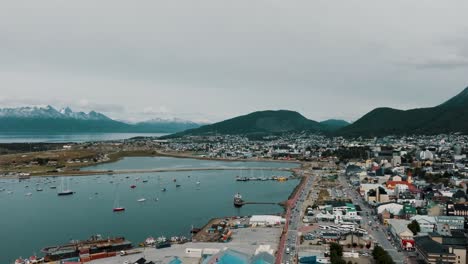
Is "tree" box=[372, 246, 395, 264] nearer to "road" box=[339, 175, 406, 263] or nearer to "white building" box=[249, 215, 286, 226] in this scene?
"road" box=[339, 175, 406, 263]

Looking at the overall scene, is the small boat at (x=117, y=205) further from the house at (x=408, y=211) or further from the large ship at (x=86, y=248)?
the house at (x=408, y=211)

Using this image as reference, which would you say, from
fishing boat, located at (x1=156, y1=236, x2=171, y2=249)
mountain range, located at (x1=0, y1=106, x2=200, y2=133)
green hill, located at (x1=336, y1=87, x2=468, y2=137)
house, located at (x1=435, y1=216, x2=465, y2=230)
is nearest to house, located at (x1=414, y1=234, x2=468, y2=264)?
house, located at (x1=435, y1=216, x2=465, y2=230)

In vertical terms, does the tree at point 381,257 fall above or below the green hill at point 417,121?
below

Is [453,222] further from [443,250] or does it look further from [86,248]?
[86,248]

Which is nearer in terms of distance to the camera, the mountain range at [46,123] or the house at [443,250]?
the house at [443,250]

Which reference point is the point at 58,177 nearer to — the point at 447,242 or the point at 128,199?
the point at 128,199

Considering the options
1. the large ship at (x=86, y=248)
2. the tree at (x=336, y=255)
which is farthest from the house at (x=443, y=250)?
the large ship at (x=86, y=248)
